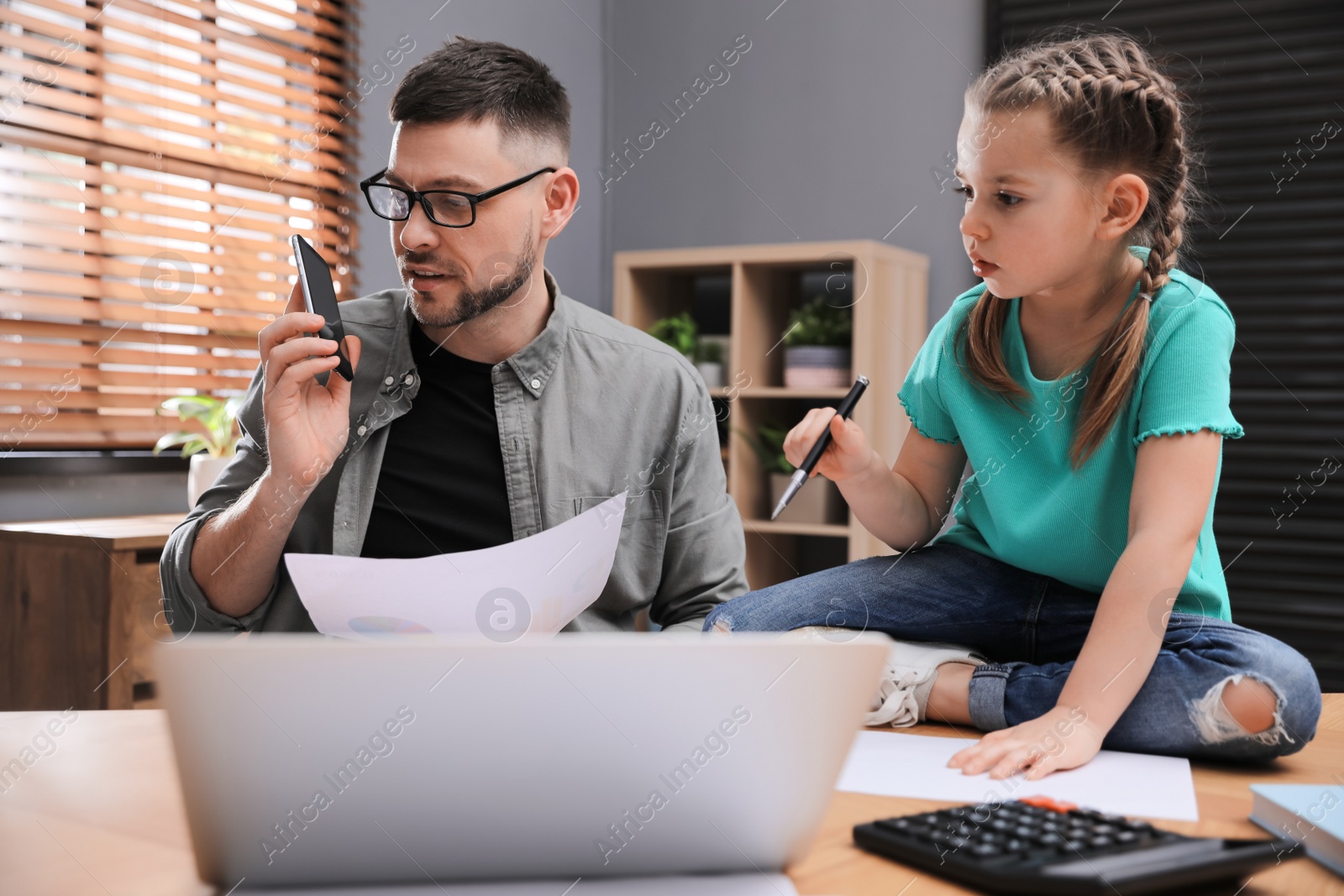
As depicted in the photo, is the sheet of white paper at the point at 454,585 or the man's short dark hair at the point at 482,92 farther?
the man's short dark hair at the point at 482,92

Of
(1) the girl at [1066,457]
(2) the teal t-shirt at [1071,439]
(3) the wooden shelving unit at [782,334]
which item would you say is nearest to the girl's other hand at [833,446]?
(1) the girl at [1066,457]

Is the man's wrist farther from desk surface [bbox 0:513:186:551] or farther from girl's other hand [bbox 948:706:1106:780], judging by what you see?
desk surface [bbox 0:513:186:551]

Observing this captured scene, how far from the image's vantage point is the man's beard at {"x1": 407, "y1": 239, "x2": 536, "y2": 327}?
4.09ft

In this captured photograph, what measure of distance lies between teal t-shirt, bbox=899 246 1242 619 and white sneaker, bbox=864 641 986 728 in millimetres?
164

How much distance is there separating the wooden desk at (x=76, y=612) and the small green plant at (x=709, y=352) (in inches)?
59.5

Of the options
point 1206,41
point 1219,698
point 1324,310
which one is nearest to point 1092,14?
point 1206,41

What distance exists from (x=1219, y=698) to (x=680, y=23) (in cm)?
322

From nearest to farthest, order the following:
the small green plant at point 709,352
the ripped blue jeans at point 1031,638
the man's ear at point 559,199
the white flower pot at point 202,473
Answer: the ripped blue jeans at point 1031,638
the man's ear at point 559,199
the white flower pot at point 202,473
the small green plant at point 709,352

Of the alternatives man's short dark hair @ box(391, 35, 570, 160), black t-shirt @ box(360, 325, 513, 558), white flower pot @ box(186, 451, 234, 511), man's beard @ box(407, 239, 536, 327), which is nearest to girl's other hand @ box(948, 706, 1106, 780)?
black t-shirt @ box(360, 325, 513, 558)

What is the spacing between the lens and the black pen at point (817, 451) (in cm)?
98

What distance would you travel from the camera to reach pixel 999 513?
1.09 meters

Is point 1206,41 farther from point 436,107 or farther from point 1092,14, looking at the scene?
point 436,107

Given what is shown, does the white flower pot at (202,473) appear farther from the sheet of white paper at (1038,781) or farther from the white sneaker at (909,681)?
the sheet of white paper at (1038,781)

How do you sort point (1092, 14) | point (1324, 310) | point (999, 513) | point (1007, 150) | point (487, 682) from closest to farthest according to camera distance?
point (487, 682)
point (1007, 150)
point (999, 513)
point (1324, 310)
point (1092, 14)
